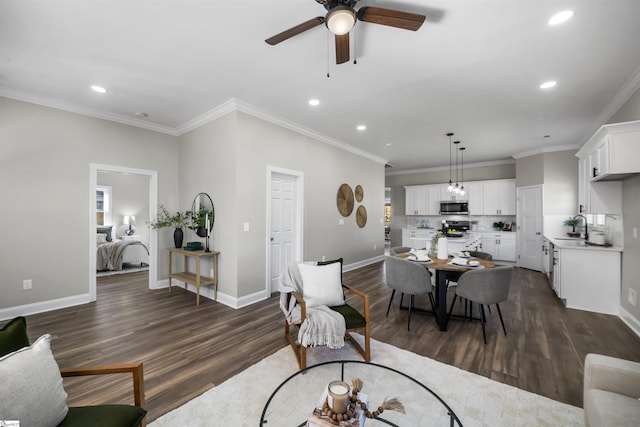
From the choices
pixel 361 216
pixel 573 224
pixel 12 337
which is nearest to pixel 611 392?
pixel 12 337

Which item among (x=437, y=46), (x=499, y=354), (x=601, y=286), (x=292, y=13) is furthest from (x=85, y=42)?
(x=601, y=286)

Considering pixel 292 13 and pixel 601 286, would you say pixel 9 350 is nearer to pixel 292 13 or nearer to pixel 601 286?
pixel 292 13

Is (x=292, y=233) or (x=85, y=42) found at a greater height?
(x=85, y=42)

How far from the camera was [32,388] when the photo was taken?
3.34 ft

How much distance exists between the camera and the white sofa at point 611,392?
4.01 feet

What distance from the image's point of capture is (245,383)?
210 cm

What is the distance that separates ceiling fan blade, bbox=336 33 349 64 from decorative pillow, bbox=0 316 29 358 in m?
2.37

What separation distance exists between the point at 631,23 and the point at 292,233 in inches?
174

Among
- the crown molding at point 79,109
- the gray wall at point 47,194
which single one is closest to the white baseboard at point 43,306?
the gray wall at point 47,194

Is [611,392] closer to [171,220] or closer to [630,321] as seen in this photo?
[630,321]

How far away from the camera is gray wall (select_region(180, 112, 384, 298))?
3816 mm

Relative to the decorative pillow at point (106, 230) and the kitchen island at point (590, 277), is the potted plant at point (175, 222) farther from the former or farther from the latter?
the kitchen island at point (590, 277)

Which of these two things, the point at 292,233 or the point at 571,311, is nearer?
the point at 571,311

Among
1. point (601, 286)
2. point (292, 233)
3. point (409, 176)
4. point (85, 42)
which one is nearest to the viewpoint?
point (85, 42)
